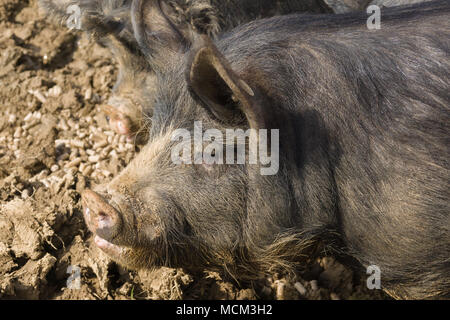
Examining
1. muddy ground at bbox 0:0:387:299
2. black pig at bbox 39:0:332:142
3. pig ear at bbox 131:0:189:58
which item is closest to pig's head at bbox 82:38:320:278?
pig ear at bbox 131:0:189:58

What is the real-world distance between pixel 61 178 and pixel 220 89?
7.95 feet

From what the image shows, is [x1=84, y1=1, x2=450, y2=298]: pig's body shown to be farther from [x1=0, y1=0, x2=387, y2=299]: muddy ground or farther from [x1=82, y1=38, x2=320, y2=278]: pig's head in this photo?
[x1=0, y1=0, x2=387, y2=299]: muddy ground

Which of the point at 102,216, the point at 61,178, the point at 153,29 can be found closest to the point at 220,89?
the point at 102,216

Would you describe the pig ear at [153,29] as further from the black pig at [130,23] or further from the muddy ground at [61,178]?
the muddy ground at [61,178]

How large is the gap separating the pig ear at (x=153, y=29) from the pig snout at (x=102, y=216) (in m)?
1.11

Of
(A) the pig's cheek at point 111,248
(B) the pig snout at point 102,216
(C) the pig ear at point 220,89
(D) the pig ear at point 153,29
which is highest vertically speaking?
(D) the pig ear at point 153,29

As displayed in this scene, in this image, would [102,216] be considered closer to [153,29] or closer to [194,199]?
[194,199]

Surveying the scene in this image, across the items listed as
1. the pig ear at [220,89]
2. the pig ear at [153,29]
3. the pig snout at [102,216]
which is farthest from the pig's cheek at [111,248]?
the pig ear at [153,29]

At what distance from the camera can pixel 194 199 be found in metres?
3.66

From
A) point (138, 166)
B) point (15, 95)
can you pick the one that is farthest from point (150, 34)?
point (15, 95)

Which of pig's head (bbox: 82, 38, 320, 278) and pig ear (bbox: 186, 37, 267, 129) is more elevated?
pig ear (bbox: 186, 37, 267, 129)

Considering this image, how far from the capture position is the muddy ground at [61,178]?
475 centimetres

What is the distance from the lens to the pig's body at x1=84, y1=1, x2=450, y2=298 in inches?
142

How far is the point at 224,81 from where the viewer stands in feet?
10.7
